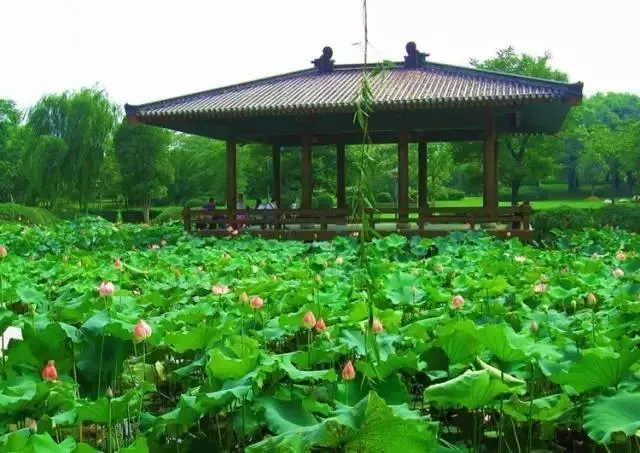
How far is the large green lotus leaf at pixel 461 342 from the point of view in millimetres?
2221

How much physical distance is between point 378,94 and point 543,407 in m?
9.50

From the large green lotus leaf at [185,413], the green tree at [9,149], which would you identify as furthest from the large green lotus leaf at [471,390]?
the green tree at [9,149]

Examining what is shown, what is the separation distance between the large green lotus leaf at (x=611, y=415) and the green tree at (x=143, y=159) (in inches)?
1333

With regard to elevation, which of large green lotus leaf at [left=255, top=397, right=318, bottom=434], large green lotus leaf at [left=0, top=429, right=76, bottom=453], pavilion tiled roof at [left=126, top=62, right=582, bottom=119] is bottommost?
large green lotus leaf at [left=255, top=397, right=318, bottom=434]

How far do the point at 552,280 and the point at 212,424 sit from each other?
8.93 feet

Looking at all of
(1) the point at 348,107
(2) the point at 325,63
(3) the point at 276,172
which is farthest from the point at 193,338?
(2) the point at 325,63

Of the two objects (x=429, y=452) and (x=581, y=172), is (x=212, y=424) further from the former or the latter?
(x=581, y=172)

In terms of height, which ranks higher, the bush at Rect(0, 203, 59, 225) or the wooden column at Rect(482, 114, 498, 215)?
the wooden column at Rect(482, 114, 498, 215)

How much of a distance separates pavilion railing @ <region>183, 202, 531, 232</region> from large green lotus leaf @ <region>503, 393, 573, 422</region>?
31.6 feet

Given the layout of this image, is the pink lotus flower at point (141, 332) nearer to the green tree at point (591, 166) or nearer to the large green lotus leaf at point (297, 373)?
the large green lotus leaf at point (297, 373)

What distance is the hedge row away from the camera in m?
14.0

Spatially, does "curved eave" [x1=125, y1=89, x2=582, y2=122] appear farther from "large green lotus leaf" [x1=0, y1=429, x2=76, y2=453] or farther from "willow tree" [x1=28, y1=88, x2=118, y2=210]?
"willow tree" [x1=28, y1=88, x2=118, y2=210]

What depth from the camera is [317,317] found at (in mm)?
3002

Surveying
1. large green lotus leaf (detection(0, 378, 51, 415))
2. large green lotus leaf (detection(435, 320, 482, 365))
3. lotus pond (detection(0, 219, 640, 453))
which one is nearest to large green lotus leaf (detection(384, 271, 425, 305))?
lotus pond (detection(0, 219, 640, 453))
